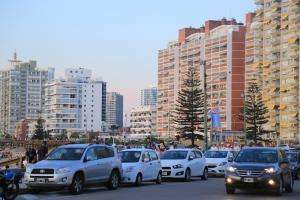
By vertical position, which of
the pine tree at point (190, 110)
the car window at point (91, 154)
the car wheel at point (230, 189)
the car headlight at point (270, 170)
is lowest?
the car wheel at point (230, 189)

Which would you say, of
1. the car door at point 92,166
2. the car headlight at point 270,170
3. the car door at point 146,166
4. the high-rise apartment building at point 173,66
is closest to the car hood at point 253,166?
the car headlight at point 270,170

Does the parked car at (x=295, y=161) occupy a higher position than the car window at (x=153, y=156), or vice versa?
the car window at (x=153, y=156)

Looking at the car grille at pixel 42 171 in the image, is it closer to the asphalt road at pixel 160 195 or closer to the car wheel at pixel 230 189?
the asphalt road at pixel 160 195

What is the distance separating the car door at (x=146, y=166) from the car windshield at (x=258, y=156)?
5.75m

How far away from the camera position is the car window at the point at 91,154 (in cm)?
2178

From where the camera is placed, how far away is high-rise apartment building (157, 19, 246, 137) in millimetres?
150125

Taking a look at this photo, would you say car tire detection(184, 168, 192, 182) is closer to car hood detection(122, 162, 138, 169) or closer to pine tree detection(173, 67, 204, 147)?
car hood detection(122, 162, 138, 169)

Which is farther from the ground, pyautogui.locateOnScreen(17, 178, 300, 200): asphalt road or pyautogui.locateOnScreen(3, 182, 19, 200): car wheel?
pyautogui.locateOnScreen(3, 182, 19, 200): car wheel

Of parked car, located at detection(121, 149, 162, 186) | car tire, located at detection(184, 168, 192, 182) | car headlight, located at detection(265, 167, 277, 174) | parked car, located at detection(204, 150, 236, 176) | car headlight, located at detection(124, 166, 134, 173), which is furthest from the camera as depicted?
parked car, located at detection(204, 150, 236, 176)

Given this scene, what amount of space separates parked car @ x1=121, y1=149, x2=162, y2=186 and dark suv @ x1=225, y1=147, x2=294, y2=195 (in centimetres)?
544

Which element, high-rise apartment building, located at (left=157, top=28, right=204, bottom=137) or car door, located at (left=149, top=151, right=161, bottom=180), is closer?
car door, located at (left=149, top=151, right=161, bottom=180)

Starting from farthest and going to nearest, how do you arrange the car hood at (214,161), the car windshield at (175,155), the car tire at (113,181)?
the car hood at (214,161)
the car windshield at (175,155)
the car tire at (113,181)

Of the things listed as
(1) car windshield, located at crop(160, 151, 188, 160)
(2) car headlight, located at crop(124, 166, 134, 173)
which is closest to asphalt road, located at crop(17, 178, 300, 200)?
(2) car headlight, located at crop(124, 166, 134, 173)

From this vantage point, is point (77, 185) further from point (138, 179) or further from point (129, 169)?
point (138, 179)
